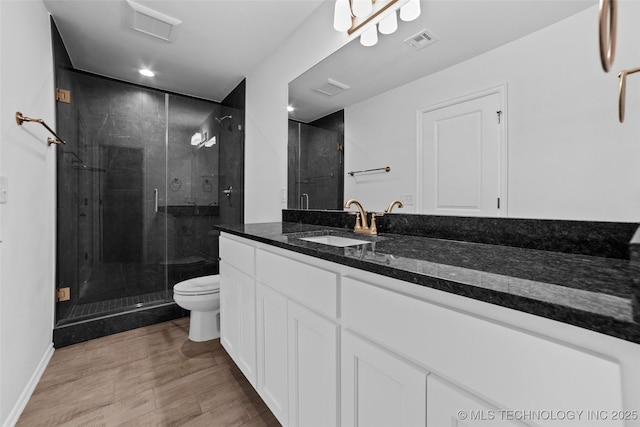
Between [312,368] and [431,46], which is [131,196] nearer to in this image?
[312,368]

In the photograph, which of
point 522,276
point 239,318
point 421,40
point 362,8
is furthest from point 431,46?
point 239,318

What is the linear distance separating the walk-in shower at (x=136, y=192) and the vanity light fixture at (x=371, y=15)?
160 cm

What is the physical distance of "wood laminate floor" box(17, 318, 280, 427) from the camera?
135 cm

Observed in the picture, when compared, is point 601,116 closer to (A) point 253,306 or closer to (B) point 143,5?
(A) point 253,306

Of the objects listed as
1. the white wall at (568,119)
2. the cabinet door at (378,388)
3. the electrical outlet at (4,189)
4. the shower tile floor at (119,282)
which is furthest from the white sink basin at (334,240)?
the shower tile floor at (119,282)

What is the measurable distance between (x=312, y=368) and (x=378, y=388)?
0.98ft

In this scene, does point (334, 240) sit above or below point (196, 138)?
below

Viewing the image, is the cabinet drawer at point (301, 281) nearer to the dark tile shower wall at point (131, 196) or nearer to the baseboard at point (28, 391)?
the baseboard at point (28, 391)

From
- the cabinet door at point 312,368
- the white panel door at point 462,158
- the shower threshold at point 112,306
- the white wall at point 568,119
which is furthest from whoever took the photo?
the shower threshold at point 112,306

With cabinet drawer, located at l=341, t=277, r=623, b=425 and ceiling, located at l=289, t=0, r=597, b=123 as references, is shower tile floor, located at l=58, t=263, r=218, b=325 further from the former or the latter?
cabinet drawer, located at l=341, t=277, r=623, b=425

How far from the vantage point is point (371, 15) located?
4.88 feet

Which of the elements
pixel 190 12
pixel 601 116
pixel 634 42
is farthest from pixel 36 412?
pixel 634 42

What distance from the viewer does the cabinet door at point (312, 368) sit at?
0.88 m

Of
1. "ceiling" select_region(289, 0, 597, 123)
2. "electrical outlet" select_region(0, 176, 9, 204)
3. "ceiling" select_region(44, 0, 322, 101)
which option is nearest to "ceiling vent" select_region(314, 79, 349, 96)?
"ceiling" select_region(289, 0, 597, 123)
